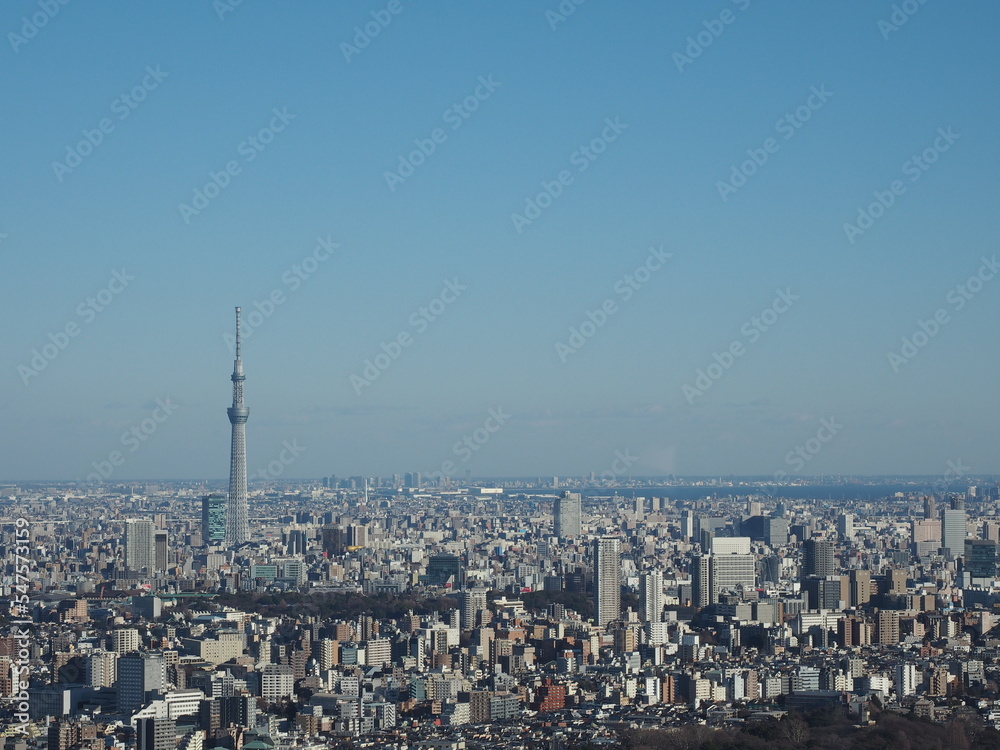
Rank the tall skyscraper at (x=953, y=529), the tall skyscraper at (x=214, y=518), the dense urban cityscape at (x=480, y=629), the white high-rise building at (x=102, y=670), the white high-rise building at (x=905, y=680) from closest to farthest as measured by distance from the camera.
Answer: the dense urban cityscape at (x=480, y=629)
the white high-rise building at (x=102, y=670)
the white high-rise building at (x=905, y=680)
the tall skyscraper at (x=953, y=529)
the tall skyscraper at (x=214, y=518)

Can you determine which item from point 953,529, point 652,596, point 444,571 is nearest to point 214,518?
point 444,571

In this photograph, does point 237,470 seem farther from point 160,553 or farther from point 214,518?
point 160,553

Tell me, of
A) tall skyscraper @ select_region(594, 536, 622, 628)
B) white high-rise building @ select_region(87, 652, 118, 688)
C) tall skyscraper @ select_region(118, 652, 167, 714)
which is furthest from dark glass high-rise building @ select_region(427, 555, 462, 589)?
tall skyscraper @ select_region(118, 652, 167, 714)

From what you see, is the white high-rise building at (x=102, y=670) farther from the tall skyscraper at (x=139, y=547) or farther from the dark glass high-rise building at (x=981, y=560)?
the dark glass high-rise building at (x=981, y=560)

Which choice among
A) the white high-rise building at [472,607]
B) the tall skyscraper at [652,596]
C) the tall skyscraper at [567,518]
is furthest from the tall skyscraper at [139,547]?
the tall skyscraper at [567,518]

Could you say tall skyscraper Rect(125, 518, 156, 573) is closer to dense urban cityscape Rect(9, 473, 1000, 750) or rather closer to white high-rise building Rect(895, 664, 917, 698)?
dense urban cityscape Rect(9, 473, 1000, 750)

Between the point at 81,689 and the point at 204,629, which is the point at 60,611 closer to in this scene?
the point at 204,629

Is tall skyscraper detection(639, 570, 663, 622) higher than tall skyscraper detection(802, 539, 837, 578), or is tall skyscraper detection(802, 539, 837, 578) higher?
tall skyscraper detection(802, 539, 837, 578)
